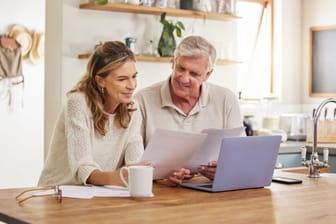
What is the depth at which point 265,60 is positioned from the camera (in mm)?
6555

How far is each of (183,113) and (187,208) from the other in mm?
1240

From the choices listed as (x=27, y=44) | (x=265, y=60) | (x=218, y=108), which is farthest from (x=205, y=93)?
(x=27, y=44)

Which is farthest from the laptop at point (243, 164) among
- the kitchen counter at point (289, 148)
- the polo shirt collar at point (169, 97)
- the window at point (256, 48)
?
the window at point (256, 48)

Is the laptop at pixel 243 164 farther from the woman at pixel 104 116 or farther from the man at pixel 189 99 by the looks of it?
the man at pixel 189 99

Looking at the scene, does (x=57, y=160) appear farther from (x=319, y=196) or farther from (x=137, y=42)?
(x=137, y=42)

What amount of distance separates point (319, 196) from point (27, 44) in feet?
15.7

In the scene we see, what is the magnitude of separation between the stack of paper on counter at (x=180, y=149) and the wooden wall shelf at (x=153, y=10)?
190 cm

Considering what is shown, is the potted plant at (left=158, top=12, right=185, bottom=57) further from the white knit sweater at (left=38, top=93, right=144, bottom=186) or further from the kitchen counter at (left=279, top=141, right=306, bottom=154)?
the white knit sweater at (left=38, top=93, right=144, bottom=186)

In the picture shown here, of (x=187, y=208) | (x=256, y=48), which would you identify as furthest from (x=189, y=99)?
(x=256, y=48)

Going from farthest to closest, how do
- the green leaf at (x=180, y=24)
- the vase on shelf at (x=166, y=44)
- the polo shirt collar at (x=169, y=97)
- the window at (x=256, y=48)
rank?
the window at (x=256, y=48) < the green leaf at (x=180, y=24) < the vase on shelf at (x=166, y=44) < the polo shirt collar at (x=169, y=97)

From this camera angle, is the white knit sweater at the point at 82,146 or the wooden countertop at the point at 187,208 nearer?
the wooden countertop at the point at 187,208

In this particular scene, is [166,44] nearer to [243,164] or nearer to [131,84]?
[131,84]

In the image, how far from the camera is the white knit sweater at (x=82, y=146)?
289 centimetres

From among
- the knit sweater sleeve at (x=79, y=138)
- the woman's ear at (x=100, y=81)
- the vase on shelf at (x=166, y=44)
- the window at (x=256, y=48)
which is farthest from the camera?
the window at (x=256, y=48)
